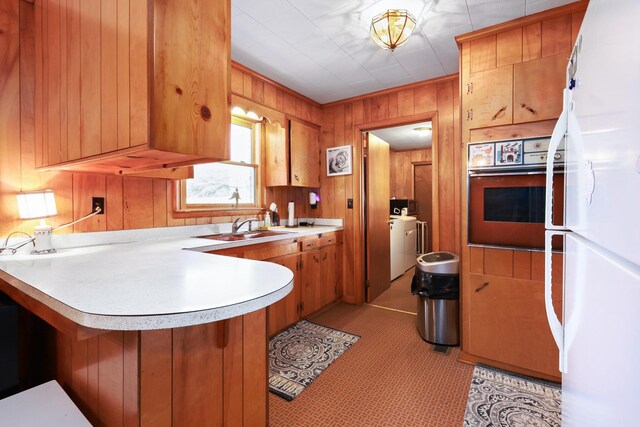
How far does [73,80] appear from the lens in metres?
1.34

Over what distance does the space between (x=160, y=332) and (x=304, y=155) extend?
2698 millimetres

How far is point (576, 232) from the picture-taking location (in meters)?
0.82

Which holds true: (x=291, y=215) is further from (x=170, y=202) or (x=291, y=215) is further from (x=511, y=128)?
(x=511, y=128)

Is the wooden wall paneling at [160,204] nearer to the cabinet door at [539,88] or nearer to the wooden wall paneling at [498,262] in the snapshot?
the wooden wall paneling at [498,262]

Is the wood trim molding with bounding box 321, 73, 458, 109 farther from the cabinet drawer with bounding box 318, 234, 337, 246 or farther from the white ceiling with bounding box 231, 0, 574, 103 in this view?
the cabinet drawer with bounding box 318, 234, 337, 246

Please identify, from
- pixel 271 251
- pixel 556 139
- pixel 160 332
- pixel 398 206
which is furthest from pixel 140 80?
pixel 398 206

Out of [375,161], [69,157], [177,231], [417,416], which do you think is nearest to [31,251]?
[69,157]

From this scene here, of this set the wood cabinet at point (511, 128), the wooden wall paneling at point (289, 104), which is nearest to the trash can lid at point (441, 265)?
the wood cabinet at point (511, 128)

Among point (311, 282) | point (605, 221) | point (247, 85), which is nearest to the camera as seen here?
point (605, 221)

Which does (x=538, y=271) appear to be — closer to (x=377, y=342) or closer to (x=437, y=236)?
(x=437, y=236)

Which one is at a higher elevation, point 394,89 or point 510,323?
point 394,89

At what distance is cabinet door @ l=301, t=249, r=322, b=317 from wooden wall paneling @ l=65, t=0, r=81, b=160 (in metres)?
1.91

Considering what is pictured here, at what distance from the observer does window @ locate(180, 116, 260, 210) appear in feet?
8.20

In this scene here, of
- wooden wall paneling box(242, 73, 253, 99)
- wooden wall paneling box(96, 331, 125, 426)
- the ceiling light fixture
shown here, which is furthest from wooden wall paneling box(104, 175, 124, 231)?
the ceiling light fixture
